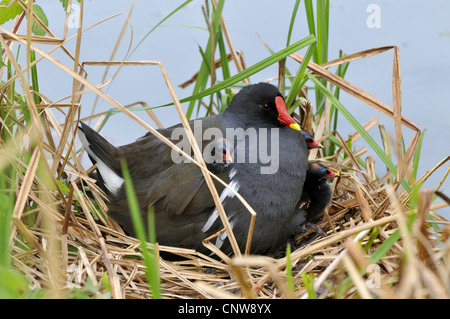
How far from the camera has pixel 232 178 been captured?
320 centimetres

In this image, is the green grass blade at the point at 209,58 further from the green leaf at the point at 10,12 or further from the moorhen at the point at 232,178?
the green leaf at the point at 10,12

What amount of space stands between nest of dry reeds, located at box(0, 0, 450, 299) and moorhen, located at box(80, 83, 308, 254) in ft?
0.50

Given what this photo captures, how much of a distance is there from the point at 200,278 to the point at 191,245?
0.33m

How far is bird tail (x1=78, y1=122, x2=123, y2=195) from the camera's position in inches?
Answer: 139

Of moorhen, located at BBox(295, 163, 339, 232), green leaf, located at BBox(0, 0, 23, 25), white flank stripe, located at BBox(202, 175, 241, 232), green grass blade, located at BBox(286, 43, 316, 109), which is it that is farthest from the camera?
green grass blade, located at BBox(286, 43, 316, 109)

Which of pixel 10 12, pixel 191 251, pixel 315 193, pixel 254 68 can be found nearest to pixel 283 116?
pixel 254 68

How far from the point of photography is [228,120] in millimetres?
3459

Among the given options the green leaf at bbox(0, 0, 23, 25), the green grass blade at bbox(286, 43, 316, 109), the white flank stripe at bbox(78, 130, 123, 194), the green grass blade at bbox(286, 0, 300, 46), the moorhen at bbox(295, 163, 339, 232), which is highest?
the green leaf at bbox(0, 0, 23, 25)

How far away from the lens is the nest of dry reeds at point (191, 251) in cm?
211

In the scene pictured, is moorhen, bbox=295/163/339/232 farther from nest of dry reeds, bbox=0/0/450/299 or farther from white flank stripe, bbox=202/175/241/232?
white flank stripe, bbox=202/175/241/232

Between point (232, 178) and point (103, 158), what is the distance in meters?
0.91

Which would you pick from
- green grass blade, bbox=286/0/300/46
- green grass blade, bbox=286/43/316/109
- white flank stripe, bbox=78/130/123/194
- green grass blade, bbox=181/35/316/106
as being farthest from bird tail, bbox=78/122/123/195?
green grass blade, bbox=286/0/300/46

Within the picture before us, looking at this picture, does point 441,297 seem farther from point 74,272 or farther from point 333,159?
point 333,159
